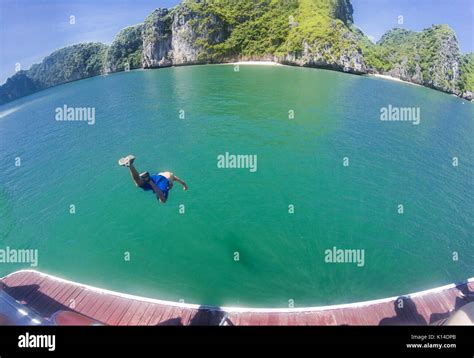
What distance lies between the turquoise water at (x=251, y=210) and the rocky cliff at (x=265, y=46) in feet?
200

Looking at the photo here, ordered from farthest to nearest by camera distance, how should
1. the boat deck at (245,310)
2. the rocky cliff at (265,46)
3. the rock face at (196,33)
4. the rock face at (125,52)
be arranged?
the rock face at (125,52)
the rock face at (196,33)
the rocky cliff at (265,46)
the boat deck at (245,310)

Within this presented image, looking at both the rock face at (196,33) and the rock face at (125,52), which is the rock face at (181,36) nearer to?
the rock face at (196,33)

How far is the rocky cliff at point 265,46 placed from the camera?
249ft

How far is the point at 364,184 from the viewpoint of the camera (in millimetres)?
16703

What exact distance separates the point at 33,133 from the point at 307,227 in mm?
38382

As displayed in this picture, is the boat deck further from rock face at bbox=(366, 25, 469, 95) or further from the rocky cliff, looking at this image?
rock face at bbox=(366, 25, 469, 95)

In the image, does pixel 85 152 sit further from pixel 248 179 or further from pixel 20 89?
pixel 20 89

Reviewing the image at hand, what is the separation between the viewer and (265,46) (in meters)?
95.4

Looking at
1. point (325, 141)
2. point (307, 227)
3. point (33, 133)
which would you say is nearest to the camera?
point (307, 227)

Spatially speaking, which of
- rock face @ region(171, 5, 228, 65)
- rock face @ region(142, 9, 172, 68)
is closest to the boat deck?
rock face @ region(171, 5, 228, 65)

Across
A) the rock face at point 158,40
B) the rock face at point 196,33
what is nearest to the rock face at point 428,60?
the rock face at point 196,33

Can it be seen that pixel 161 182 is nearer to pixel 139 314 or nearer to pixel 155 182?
pixel 155 182

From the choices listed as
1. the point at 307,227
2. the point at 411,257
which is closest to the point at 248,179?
the point at 307,227

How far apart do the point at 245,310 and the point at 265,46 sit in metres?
106
